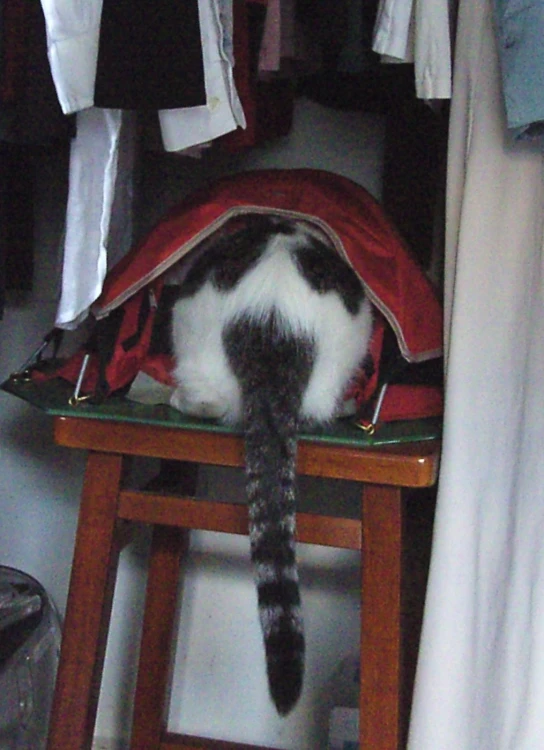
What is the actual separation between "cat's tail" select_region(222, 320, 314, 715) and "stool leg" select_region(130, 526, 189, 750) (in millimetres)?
401

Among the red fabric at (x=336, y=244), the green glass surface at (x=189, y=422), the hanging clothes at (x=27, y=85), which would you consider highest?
the hanging clothes at (x=27, y=85)

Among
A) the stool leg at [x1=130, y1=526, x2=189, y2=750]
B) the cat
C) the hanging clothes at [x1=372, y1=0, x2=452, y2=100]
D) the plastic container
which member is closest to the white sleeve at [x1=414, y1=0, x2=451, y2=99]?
the hanging clothes at [x1=372, y1=0, x2=452, y2=100]

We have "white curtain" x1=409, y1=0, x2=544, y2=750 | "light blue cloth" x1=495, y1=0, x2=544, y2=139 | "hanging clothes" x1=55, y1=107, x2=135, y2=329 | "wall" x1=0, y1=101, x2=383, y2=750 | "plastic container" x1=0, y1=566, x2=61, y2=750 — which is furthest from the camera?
"wall" x1=0, y1=101, x2=383, y2=750

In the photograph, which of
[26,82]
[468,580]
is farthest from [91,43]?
[468,580]

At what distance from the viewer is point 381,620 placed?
87 cm

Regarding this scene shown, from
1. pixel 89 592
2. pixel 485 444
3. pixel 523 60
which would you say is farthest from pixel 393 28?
pixel 89 592

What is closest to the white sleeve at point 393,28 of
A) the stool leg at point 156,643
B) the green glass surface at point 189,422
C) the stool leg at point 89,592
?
the green glass surface at point 189,422

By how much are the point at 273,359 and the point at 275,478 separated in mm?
128

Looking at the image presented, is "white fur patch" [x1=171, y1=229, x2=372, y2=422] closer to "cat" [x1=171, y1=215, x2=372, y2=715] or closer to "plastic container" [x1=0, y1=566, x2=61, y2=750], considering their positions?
"cat" [x1=171, y1=215, x2=372, y2=715]

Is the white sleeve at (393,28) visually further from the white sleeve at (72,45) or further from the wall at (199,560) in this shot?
the wall at (199,560)

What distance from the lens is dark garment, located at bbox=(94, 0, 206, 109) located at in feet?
2.55

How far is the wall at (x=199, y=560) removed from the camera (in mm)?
1316

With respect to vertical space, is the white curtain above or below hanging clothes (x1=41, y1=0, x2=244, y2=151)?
below

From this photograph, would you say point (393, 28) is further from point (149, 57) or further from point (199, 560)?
point (199, 560)
